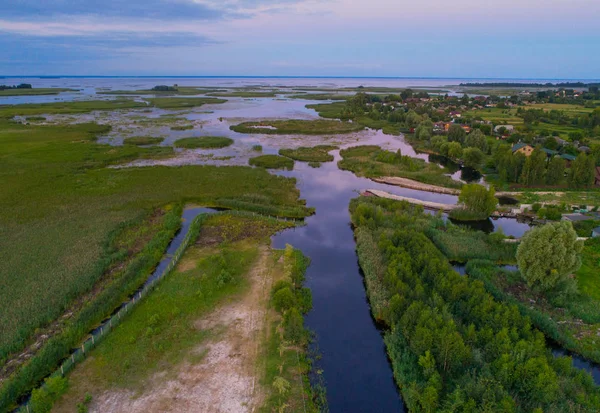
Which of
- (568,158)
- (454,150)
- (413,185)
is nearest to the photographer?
(413,185)

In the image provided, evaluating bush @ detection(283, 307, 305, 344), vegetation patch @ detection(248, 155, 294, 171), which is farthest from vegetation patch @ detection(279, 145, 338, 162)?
bush @ detection(283, 307, 305, 344)

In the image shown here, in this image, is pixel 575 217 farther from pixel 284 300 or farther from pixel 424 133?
pixel 424 133

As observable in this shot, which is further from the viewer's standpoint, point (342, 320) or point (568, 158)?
point (568, 158)

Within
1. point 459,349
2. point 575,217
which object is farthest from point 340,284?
point 575,217

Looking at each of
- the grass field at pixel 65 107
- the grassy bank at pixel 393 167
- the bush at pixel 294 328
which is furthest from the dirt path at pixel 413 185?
the grass field at pixel 65 107

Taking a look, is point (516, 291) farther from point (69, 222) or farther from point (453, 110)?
point (453, 110)

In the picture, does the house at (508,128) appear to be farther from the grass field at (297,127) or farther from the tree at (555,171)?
the tree at (555,171)
